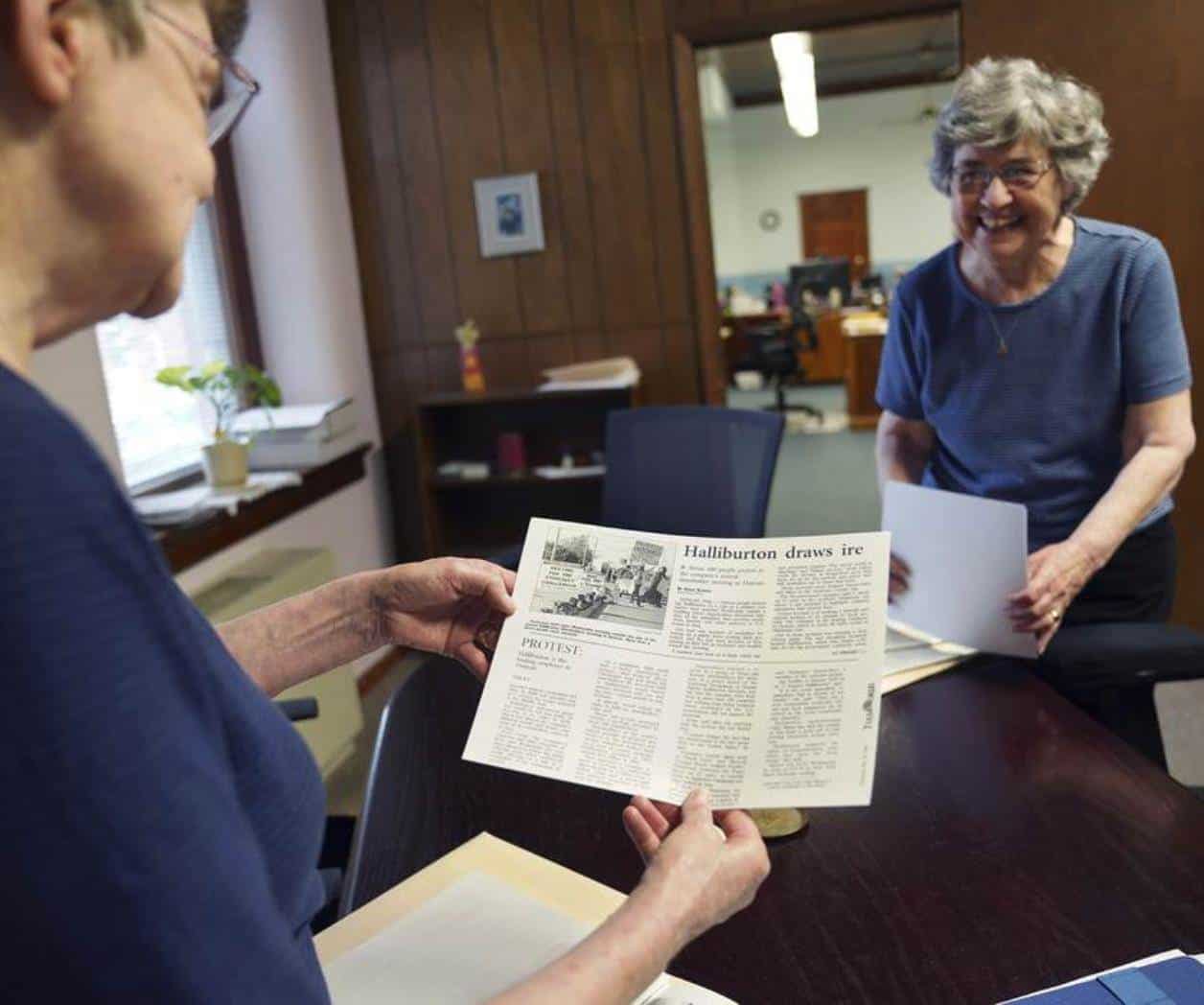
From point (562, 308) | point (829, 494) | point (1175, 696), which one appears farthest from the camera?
point (829, 494)

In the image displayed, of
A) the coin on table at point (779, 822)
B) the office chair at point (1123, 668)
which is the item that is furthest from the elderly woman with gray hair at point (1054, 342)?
the coin on table at point (779, 822)

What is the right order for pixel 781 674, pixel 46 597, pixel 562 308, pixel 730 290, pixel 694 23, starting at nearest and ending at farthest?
1. pixel 46 597
2. pixel 781 674
3. pixel 694 23
4. pixel 562 308
5. pixel 730 290

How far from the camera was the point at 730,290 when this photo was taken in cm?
1129

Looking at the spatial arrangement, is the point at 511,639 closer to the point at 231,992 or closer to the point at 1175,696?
the point at 231,992

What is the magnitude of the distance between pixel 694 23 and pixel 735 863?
3.67 meters

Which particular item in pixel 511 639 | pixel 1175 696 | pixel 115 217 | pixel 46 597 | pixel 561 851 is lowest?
pixel 1175 696

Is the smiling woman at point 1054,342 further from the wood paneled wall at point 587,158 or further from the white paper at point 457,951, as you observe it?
the wood paneled wall at point 587,158

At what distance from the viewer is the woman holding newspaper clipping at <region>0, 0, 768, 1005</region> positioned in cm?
49

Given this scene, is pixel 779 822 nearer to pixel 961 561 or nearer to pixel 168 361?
pixel 961 561

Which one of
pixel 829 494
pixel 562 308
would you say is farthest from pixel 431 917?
pixel 829 494

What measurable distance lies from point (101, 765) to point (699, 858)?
1.38 feet

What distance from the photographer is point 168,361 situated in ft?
11.5

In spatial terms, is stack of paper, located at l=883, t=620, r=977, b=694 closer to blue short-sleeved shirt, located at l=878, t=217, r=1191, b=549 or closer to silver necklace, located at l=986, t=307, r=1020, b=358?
blue short-sleeved shirt, located at l=878, t=217, r=1191, b=549

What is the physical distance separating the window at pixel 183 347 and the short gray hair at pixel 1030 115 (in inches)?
82.8
